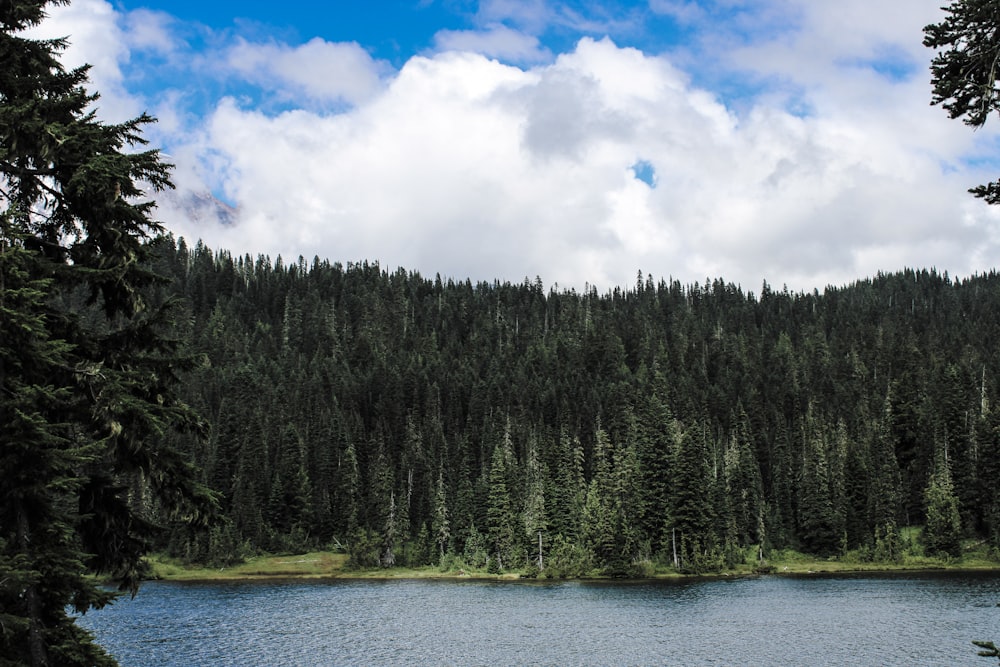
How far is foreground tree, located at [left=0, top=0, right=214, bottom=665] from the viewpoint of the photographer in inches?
615

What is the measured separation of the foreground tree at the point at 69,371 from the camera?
15.6 metres

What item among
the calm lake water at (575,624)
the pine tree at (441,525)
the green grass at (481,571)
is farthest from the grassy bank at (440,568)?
the calm lake water at (575,624)

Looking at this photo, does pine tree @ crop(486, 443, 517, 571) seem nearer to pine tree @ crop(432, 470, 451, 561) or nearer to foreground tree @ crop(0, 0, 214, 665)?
pine tree @ crop(432, 470, 451, 561)

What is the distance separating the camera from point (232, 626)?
8050cm

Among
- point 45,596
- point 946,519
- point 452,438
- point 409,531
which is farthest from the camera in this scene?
point 452,438

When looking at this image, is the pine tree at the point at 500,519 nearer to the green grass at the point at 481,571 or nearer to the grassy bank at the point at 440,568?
the grassy bank at the point at 440,568

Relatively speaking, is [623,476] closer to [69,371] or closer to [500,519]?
Result: [500,519]

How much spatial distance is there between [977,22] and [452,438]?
16979 cm

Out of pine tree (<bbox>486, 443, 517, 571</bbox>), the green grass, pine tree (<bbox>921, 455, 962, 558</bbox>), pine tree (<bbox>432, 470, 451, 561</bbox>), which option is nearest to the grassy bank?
the green grass

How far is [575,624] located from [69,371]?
228 ft

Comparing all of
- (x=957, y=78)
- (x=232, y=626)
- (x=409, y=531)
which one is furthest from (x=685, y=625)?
(x=409, y=531)

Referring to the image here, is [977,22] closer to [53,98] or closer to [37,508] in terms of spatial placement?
[53,98]

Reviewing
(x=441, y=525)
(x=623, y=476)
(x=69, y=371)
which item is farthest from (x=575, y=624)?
(x=69, y=371)

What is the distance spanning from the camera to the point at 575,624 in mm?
79125
